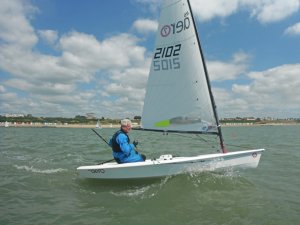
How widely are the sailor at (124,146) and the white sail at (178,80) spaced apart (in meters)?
1.36

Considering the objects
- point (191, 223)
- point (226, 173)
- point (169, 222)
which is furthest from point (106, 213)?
point (226, 173)

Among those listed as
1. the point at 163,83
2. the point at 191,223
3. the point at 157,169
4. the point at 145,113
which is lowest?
the point at 191,223

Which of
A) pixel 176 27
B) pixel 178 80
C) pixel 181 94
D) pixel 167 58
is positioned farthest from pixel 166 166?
pixel 176 27

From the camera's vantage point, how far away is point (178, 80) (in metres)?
8.89

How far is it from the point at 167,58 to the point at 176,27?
88cm

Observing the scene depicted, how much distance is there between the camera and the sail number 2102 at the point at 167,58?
891 cm

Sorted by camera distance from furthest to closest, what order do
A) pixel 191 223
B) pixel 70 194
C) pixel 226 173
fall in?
1. pixel 226 173
2. pixel 70 194
3. pixel 191 223

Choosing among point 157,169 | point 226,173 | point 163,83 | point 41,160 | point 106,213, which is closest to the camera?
point 106,213

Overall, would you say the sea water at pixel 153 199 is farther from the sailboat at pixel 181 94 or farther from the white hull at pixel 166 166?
the sailboat at pixel 181 94

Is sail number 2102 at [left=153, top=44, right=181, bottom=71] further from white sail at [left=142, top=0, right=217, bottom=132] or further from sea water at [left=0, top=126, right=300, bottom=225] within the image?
sea water at [left=0, top=126, right=300, bottom=225]

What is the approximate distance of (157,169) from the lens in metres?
7.93

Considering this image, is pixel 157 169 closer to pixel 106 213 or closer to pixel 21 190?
pixel 106 213

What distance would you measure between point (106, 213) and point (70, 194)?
63.5 inches

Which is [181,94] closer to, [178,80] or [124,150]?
[178,80]
